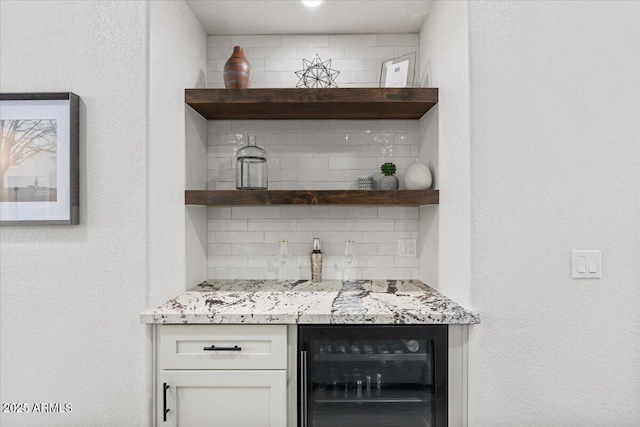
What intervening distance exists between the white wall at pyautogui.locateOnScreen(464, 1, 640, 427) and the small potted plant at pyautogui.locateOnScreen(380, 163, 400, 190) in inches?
23.7

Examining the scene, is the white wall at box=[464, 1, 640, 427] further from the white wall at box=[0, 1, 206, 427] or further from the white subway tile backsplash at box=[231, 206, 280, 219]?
the white wall at box=[0, 1, 206, 427]

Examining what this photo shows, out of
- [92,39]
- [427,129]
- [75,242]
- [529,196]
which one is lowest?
[75,242]

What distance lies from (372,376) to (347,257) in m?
0.75

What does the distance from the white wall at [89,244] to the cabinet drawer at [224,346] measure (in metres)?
0.11

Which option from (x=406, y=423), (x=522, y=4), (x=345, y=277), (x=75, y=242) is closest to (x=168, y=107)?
(x=75, y=242)

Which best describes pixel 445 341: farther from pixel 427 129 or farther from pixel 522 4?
pixel 522 4

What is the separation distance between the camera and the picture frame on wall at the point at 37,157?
154 centimetres

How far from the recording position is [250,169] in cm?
204

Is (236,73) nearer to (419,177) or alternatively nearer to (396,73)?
(396,73)

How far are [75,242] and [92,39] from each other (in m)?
0.82

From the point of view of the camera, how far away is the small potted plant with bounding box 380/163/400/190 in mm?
2074

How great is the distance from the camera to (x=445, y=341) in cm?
152

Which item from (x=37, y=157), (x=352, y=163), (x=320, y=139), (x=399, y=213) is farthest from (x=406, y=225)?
(x=37, y=157)

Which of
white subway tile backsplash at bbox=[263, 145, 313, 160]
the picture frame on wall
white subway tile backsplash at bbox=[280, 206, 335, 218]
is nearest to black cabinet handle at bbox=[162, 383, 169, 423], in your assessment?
the picture frame on wall
